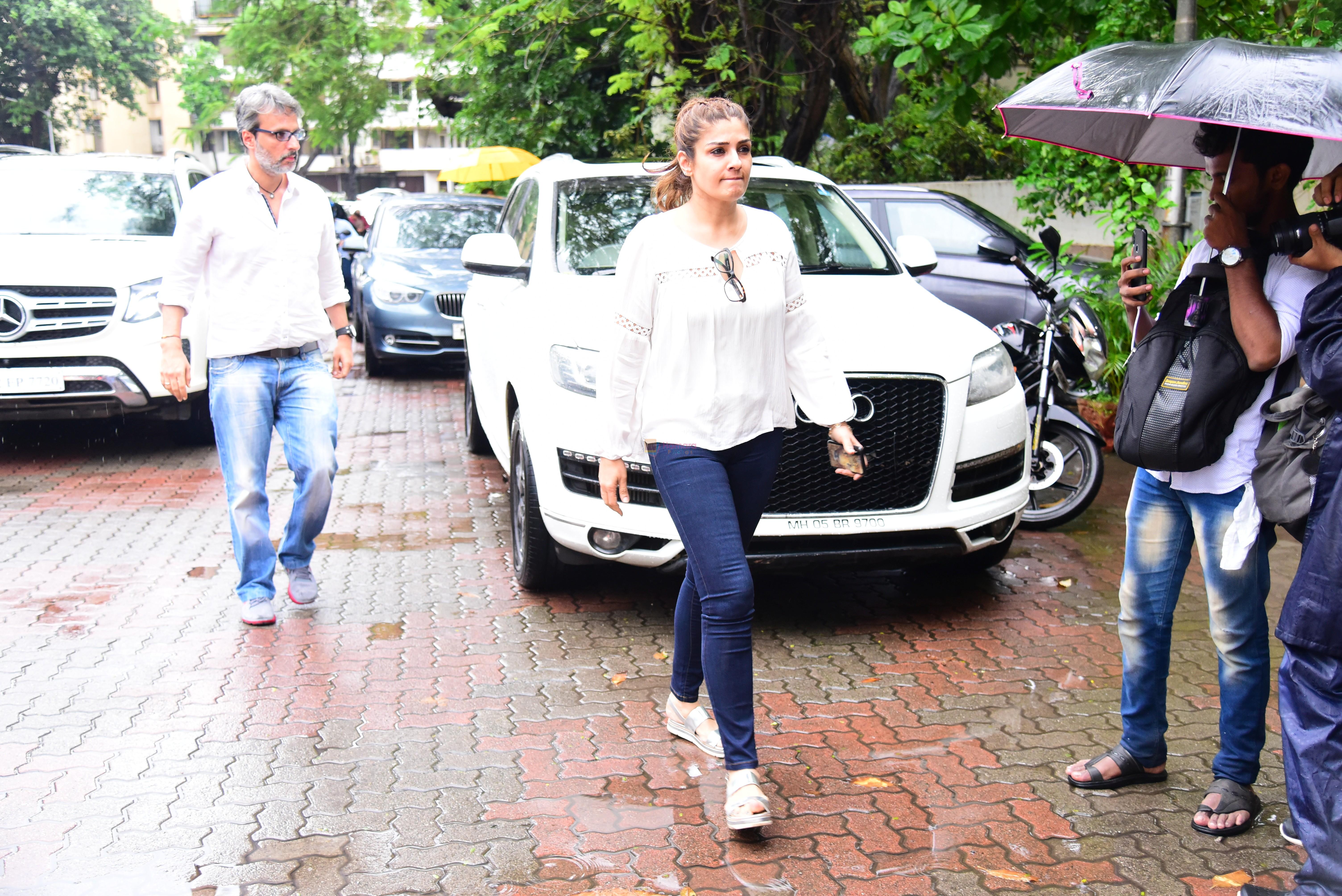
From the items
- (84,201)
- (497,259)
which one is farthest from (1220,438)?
(84,201)

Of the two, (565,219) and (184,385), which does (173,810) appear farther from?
(565,219)

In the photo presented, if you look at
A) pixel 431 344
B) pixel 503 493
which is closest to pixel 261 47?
pixel 431 344

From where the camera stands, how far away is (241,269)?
5258mm

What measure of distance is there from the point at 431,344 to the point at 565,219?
277 inches

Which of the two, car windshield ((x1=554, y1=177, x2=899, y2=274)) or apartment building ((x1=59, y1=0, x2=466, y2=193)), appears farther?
apartment building ((x1=59, y1=0, x2=466, y2=193))

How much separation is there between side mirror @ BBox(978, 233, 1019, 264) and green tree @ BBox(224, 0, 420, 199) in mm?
18634

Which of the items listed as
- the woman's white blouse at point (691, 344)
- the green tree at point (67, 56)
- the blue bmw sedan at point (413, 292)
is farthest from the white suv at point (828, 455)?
the green tree at point (67, 56)

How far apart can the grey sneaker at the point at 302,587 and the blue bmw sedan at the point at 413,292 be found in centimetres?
669

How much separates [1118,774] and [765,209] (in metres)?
3.21

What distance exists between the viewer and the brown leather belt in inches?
210

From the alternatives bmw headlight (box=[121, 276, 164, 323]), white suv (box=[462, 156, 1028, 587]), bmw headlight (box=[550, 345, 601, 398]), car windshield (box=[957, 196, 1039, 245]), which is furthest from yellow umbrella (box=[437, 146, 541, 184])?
bmw headlight (box=[550, 345, 601, 398])

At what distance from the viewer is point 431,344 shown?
13234 mm

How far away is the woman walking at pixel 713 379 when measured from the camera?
357 cm

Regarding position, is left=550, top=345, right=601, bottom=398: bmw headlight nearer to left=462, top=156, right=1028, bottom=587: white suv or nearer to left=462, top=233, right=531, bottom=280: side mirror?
left=462, top=156, right=1028, bottom=587: white suv
